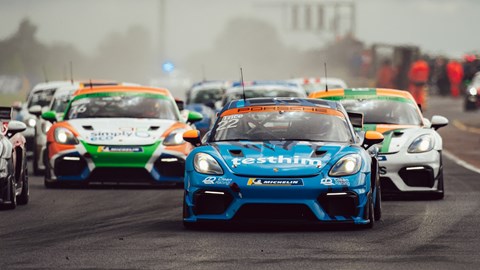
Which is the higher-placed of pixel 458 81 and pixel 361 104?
pixel 361 104

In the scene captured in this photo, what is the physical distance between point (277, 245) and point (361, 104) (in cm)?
737

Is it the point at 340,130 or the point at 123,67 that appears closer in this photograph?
the point at 340,130

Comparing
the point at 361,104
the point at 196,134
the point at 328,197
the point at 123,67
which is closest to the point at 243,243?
the point at 328,197

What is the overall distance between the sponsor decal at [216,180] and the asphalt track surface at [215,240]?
1.35ft

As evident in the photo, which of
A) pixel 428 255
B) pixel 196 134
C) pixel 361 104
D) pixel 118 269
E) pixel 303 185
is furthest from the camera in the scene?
pixel 361 104

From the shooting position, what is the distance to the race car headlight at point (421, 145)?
17859mm

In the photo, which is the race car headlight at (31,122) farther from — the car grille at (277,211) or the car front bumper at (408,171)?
the car grille at (277,211)

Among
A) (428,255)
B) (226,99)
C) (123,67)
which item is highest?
(428,255)

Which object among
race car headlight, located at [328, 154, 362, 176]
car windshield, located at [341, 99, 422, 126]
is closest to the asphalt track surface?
race car headlight, located at [328, 154, 362, 176]

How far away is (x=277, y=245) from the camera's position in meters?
12.3

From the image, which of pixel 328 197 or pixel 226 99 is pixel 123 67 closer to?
pixel 226 99

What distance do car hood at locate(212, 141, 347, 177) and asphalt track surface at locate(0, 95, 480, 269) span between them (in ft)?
1.70

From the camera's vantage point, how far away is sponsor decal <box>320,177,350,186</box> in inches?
527

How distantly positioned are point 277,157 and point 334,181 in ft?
1.85
